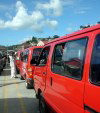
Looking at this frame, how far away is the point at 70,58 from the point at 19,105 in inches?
205

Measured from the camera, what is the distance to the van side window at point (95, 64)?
3361 millimetres

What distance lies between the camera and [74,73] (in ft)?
13.4

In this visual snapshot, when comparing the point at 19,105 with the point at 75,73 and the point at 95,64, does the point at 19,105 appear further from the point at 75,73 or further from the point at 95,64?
the point at 95,64

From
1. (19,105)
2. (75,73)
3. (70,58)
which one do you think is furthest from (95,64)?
(19,105)

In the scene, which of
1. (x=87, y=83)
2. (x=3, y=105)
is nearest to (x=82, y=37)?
(x=87, y=83)

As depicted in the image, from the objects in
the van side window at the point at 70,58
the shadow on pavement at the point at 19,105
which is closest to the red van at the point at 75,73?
the van side window at the point at 70,58

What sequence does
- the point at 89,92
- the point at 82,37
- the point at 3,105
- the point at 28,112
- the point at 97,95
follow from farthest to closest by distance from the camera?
the point at 3,105
the point at 28,112
the point at 82,37
the point at 89,92
the point at 97,95

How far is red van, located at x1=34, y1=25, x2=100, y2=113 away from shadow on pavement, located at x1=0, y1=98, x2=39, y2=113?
8.93 feet

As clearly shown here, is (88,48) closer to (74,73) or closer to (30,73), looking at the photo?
(74,73)

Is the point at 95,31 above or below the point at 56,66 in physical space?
above

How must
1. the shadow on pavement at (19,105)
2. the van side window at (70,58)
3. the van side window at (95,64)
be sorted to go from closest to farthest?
the van side window at (95,64) < the van side window at (70,58) < the shadow on pavement at (19,105)

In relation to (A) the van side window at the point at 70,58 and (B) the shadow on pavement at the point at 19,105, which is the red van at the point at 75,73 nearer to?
(A) the van side window at the point at 70,58

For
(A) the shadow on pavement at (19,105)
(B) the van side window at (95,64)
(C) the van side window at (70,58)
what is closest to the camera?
(B) the van side window at (95,64)

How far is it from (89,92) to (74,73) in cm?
71
